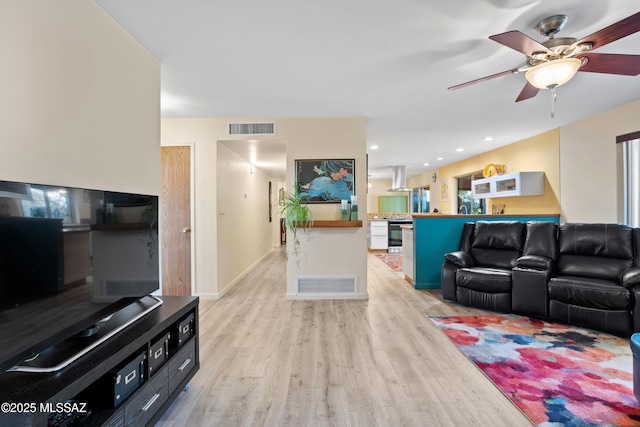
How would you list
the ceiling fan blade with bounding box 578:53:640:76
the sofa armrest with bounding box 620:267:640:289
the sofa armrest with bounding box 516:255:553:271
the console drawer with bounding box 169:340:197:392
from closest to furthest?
the console drawer with bounding box 169:340:197:392 < the ceiling fan blade with bounding box 578:53:640:76 < the sofa armrest with bounding box 620:267:640:289 < the sofa armrest with bounding box 516:255:553:271

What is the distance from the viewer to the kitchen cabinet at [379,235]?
7547mm

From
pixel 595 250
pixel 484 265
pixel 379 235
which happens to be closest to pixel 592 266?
pixel 595 250

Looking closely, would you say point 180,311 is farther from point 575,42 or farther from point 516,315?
point 516,315

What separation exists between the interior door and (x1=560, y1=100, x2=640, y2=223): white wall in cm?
552

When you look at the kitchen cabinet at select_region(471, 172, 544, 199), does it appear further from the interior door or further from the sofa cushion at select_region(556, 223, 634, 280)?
the interior door

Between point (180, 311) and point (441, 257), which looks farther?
point (441, 257)

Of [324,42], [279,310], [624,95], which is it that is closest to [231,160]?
[279,310]

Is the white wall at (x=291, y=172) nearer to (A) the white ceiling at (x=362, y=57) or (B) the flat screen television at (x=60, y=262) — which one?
(A) the white ceiling at (x=362, y=57)

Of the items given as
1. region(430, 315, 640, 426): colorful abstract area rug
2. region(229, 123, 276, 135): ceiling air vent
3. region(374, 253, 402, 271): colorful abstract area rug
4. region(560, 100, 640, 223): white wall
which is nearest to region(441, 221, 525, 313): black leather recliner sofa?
region(430, 315, 640, 426): colorful abstract area rug

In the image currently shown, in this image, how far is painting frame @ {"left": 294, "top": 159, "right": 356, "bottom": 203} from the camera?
3842 mm

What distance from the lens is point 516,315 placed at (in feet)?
10.4

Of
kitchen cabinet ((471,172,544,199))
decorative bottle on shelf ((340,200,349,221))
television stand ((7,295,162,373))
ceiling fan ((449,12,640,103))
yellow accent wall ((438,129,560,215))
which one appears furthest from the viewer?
kitchen cabinet ((471,172,544,199))

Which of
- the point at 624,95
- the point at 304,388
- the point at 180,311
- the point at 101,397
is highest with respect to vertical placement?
the point at 624,95

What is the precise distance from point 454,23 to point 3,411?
2.90 metres
